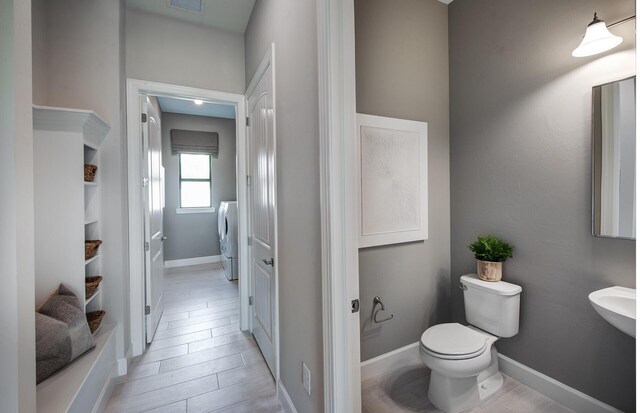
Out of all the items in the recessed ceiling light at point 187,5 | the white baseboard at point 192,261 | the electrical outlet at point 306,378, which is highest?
the recessed ceiling light at point 187,5

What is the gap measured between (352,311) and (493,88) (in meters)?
1.89

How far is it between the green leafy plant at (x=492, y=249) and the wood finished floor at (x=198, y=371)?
1670mm

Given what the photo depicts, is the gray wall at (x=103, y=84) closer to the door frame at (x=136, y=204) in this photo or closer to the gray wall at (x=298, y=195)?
the door frame at (x=136, y=204)

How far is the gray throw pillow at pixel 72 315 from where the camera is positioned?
148cm

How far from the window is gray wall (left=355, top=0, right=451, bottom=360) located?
4182mm

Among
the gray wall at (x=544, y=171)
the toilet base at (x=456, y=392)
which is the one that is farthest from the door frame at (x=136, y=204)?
the gray wall at (x=544, y=171)

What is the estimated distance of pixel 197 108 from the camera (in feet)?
15.5

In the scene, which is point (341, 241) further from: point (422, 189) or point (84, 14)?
point (84, 14)

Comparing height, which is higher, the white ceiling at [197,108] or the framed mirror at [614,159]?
the white ceiling at [197,108]

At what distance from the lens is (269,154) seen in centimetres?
195

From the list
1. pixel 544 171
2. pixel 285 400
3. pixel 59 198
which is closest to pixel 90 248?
pixel 59 198

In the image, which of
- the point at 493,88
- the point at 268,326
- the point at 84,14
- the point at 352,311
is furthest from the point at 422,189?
the point at 84,14

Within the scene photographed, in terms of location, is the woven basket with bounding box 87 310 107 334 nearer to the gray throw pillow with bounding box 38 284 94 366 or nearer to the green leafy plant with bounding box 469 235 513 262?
→ the gray throw pillow with bounding box 38 284 94 366

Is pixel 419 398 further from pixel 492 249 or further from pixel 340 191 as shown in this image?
pixel 340 191
